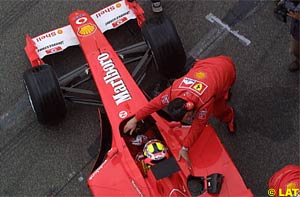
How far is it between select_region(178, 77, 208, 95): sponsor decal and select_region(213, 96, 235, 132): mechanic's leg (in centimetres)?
56

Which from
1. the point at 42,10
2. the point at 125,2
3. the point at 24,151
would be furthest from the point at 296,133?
the point at 42,10

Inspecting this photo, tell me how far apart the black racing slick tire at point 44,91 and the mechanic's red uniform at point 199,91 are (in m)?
1.08

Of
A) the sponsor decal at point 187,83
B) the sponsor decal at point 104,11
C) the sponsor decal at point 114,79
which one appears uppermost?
the sponsor decal at point 104,11

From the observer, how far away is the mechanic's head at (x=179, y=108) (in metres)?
4.28

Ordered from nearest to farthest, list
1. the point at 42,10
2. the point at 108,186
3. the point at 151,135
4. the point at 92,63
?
the point at 108,186, the point at 151,135, the point at 92,63, the point at 42,10

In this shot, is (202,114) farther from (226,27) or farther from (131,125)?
(226,27)

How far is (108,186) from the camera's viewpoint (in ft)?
15.3

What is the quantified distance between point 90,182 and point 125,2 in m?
2.36

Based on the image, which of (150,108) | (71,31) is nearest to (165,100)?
(150,108)

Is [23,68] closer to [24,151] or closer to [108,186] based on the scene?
[24,151]

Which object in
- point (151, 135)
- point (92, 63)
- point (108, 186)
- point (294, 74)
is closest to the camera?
point (108, 186)

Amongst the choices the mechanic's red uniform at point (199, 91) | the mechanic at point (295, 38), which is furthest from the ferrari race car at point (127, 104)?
the mechanic at point (295, 38)

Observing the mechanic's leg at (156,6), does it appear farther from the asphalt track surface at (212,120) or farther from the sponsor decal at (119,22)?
the sponsor decal at (119,22)

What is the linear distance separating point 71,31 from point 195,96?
2.16 metres
